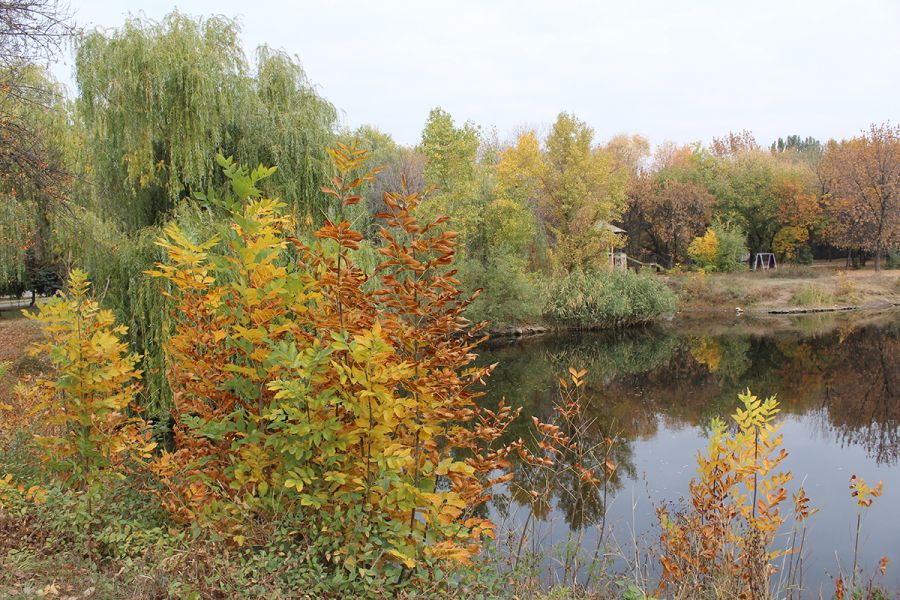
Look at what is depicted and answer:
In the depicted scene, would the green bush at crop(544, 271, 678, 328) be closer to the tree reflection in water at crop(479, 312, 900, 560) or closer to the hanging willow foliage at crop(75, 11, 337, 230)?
the tree reflection in water at crop(479, 312, 900, 560)

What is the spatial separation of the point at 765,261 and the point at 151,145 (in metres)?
39.8

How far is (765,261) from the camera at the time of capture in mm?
40281

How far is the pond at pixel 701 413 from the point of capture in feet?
24.0

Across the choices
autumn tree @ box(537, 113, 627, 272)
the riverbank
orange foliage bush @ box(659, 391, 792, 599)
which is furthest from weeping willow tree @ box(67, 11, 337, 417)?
the riverbank

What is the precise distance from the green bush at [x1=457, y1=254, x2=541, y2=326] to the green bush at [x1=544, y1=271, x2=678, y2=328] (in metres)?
1.56

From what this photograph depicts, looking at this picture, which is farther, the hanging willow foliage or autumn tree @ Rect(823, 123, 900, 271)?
autumn tree @ Rect(823, 123, 900, 271)

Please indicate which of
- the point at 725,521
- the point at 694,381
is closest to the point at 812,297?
the point at 694,381

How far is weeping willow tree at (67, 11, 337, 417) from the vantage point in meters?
8.35

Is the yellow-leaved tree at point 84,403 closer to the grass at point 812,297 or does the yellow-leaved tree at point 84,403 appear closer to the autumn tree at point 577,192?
the autumn tree at point 577,192

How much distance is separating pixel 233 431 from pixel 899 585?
277 inches

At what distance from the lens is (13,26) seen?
548 centimetres

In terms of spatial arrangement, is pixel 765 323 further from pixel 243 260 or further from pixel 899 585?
pixel 243 260

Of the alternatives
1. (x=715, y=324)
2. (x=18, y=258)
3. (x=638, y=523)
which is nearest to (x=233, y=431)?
(x=638, y=523)

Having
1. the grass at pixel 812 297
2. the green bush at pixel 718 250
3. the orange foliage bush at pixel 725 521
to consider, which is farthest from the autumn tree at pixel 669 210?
the orange foliage bush at pixel 725 521
